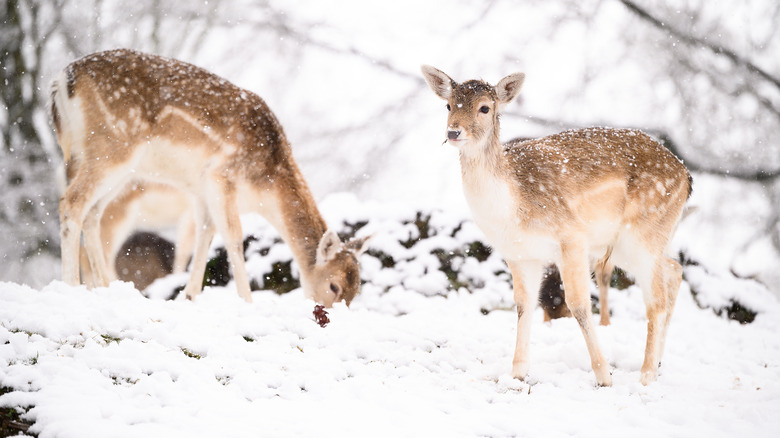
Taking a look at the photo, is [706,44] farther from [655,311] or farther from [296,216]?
[296,216]

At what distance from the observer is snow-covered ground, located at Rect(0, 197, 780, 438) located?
10.7 ft

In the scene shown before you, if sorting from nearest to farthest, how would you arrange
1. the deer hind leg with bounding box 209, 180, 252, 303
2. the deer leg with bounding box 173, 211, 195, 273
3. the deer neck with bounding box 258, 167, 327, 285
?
1. the deer hind leg with bounding box 209, 180, 252, 303
2. the deer neck with bounding box 258, 167, 327, 285
3. the deer leg with bounding box 173, 211, 195, 273

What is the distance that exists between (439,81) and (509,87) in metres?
0.55

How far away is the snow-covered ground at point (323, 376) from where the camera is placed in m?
3.26

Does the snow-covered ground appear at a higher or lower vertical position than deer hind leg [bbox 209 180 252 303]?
lower

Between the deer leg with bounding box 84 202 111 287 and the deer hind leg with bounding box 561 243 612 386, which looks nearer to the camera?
the deer hind leg with bounding box 561 243 612 386

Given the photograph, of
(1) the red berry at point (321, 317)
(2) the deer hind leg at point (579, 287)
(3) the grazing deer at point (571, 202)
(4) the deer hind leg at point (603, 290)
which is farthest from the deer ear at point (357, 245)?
(2) the deer hind leg at point (579, 287)

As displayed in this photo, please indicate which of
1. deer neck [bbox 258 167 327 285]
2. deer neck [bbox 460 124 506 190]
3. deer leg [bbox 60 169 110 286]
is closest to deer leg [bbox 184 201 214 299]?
deer neck [bbox 258 167 327 285]

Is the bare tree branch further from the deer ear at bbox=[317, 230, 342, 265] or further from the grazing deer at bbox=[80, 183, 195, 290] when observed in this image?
the grazing deer at bbox=[80, 183, 195, 290]

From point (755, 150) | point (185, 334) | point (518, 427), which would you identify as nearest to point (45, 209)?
point (185, 334)

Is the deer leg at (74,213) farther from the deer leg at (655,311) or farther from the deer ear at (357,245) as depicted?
the deer leg at (655,311)

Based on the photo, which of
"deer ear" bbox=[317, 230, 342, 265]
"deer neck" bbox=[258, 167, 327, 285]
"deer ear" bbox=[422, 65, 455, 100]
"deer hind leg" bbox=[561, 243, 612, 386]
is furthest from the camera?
"deer neck" bbox=[258, 167, 327, 285]

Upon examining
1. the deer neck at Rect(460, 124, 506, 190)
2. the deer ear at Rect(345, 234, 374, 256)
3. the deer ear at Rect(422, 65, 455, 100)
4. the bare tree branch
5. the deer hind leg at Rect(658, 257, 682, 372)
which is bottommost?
the deer hind leg at Rect(658, 257, 682, 372)

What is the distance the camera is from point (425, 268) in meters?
8.91
